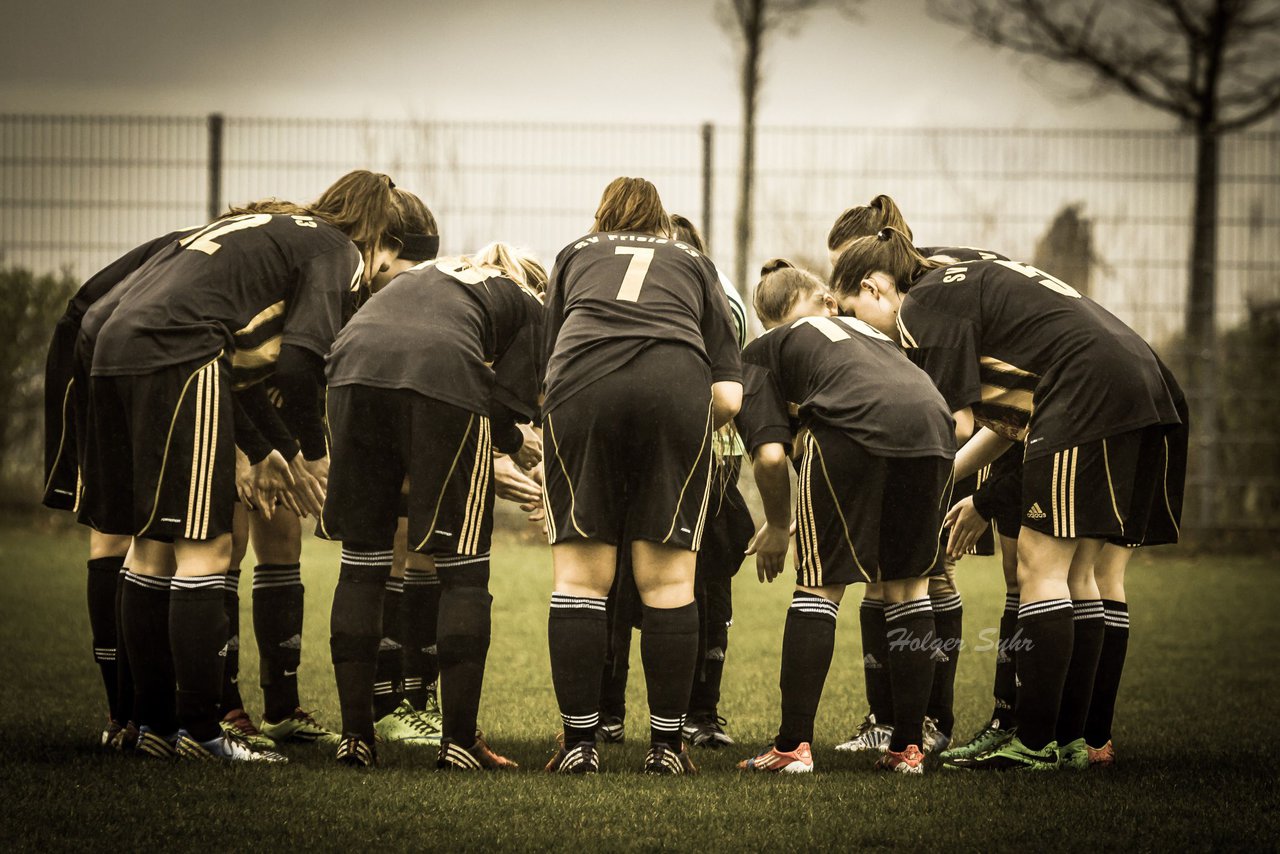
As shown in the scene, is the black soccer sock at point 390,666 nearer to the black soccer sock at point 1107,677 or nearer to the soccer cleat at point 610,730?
the soccer cleat at point 610,730

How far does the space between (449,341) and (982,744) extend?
2.12 meters

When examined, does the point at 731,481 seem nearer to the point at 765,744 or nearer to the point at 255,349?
the point at 765,744

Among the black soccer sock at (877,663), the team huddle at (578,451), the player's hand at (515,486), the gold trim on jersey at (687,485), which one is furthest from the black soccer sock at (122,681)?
the black soccer sock at (877,663)

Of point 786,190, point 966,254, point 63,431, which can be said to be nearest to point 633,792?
point 966,254

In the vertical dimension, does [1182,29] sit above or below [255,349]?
above

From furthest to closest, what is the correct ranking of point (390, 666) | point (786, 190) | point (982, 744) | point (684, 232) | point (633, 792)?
point (786, 190), point (684, 232), point (390, 666), point (982, 744), point (633, 792)

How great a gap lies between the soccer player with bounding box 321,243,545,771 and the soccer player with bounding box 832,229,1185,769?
4.71 feet

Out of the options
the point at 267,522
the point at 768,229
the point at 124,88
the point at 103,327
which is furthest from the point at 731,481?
the point at 124,88

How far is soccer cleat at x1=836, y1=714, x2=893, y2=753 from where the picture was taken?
187 inches

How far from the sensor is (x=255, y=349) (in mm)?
4328

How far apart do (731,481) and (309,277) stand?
5.73 feet

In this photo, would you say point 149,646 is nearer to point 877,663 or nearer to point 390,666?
point 390,666

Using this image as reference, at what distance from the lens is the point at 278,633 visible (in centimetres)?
473

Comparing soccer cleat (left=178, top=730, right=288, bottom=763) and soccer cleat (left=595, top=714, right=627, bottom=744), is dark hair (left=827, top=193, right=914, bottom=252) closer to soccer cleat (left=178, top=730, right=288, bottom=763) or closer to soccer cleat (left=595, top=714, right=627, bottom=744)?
soccer cleat (left=595, top=714, right=627, bottom=744)
